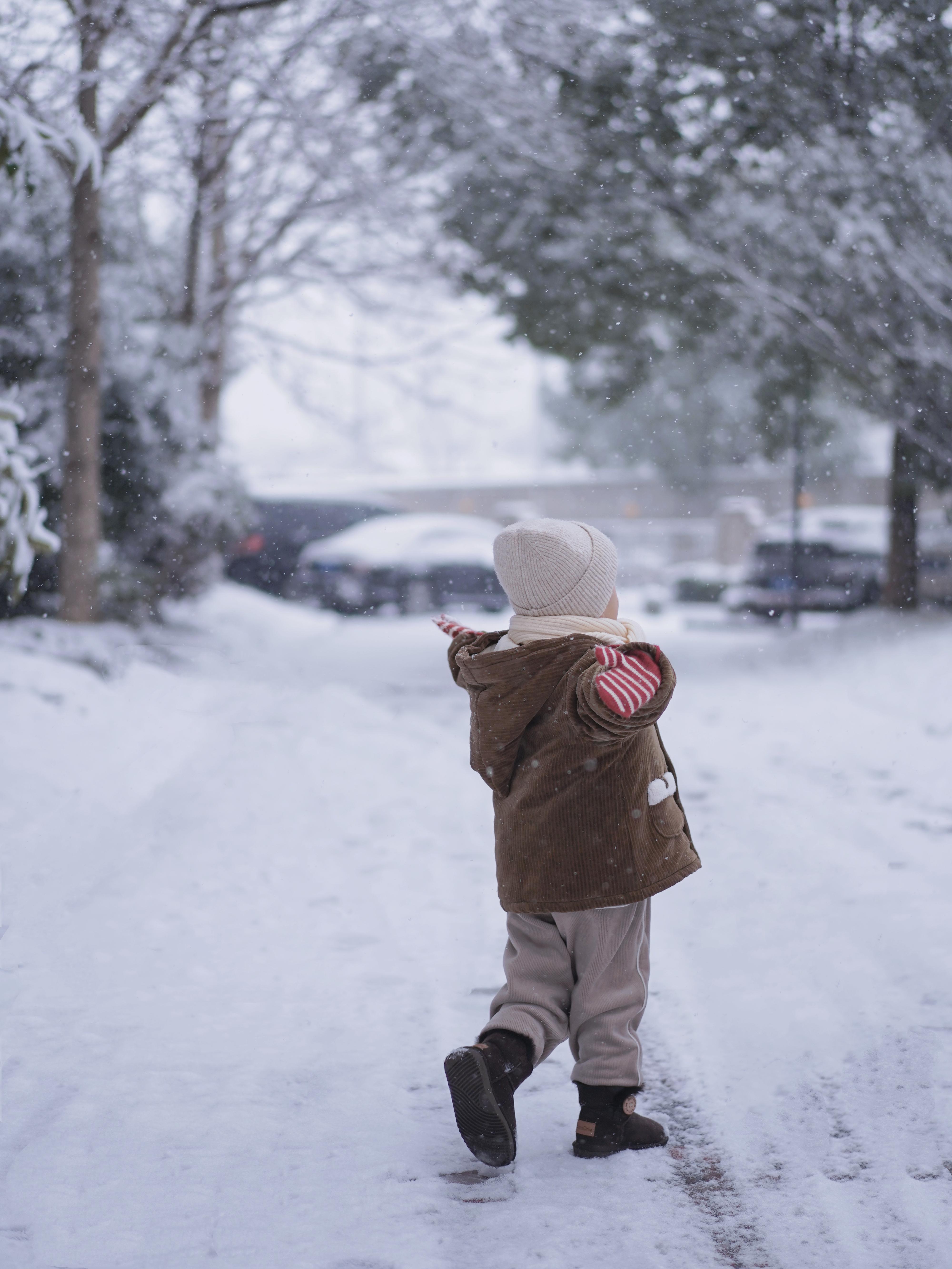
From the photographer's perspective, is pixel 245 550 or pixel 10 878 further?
pixel 245 550

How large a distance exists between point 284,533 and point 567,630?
55.2ft

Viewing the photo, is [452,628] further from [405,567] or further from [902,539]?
[405,567]

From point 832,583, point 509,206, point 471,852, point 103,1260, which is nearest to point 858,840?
point 471,852

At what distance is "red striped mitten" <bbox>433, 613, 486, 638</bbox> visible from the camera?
2.70 m

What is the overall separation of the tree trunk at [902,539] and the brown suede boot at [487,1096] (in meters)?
11.1

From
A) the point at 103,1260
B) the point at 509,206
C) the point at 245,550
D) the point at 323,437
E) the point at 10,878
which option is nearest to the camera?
the point at 103,1260

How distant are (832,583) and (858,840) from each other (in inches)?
442

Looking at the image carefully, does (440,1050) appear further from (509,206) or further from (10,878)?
(509,206)

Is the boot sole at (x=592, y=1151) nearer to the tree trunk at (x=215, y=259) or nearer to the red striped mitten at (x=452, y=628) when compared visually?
the red striped mitten at (x=452, y=628)

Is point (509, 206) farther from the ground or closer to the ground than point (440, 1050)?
farther from the ground

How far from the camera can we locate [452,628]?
2746 mm

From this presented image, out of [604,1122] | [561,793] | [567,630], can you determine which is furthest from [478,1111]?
[567,630]

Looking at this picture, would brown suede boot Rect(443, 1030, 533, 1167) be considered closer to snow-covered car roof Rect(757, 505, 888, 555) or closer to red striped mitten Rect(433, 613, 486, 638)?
red striped mitten Rect(433, 613, 486, 638)

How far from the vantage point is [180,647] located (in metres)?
10.8
